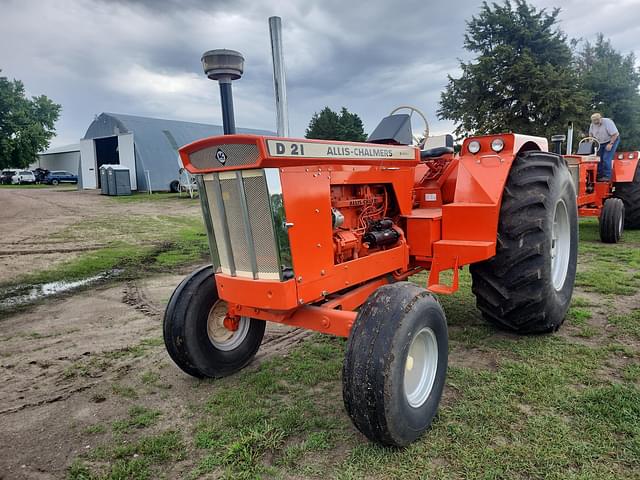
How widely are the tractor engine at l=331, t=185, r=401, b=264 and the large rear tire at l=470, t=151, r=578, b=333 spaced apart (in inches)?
33.6

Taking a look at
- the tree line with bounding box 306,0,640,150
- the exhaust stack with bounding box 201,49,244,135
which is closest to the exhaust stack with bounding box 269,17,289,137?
the exhaust stack with bounding box 201,49,244,135

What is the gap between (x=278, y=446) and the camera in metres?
2.51

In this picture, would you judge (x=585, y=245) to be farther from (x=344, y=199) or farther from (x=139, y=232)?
(x=139, y=232)

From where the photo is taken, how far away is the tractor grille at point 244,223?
2646 mm

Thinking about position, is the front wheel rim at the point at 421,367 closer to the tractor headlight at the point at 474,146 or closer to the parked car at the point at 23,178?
the tractor headlight at the point at 474,146

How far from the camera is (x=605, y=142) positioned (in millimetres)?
8438

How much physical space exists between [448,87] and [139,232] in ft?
65.4

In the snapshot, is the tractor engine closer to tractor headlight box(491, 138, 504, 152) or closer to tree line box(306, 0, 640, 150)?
tractor headlight box(491, 138, 504, 152)

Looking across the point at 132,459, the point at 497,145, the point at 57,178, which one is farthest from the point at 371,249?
the point at 57,178

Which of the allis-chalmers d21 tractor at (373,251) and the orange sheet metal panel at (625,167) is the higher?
the orange sheet metal panel at (625,167)

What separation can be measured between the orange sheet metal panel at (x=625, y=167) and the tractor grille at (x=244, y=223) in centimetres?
817

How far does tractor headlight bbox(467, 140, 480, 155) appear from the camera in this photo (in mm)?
3930

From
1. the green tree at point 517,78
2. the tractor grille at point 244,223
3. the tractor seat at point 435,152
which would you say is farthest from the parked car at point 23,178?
the tractor grille at point 244,223

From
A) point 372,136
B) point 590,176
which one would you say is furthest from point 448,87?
point 372,136
